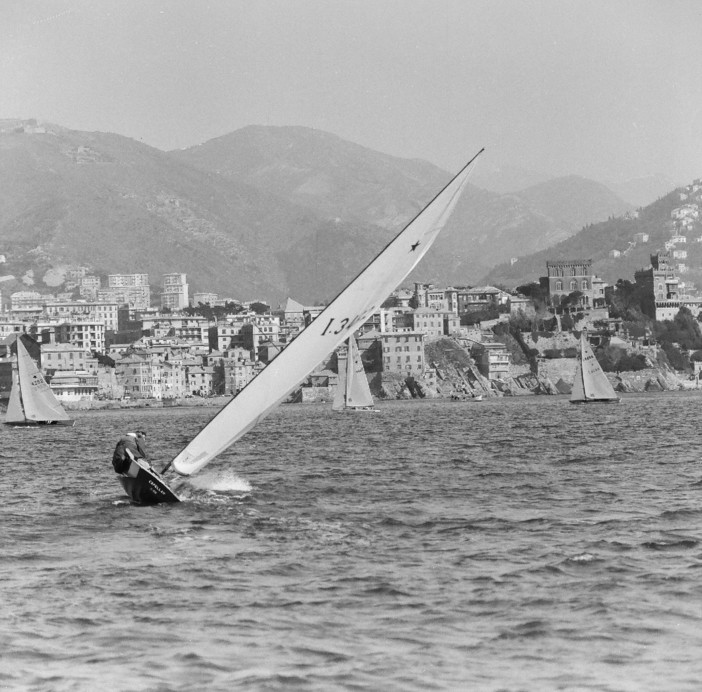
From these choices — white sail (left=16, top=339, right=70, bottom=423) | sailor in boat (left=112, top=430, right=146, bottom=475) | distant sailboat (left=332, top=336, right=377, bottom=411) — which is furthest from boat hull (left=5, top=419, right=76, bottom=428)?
sailor in boat (left=112, top=430, right=146, bottom=475)

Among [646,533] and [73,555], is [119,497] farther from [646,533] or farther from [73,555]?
[646,533]

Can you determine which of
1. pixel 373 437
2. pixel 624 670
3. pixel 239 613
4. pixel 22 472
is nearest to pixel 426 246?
pixel 239 613

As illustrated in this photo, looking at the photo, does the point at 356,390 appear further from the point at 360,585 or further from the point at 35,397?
the point at 360,585

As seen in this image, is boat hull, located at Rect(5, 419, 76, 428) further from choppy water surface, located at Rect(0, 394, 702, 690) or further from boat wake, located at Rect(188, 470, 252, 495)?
choppy water surface, located at Rect(0, 394, 702, 690)

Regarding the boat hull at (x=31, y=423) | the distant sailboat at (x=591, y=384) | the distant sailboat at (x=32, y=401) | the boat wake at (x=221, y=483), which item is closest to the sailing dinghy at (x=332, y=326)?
the boat wake at (x=221, y=483)

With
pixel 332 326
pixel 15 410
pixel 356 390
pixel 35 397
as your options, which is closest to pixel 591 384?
pixel 356 390
